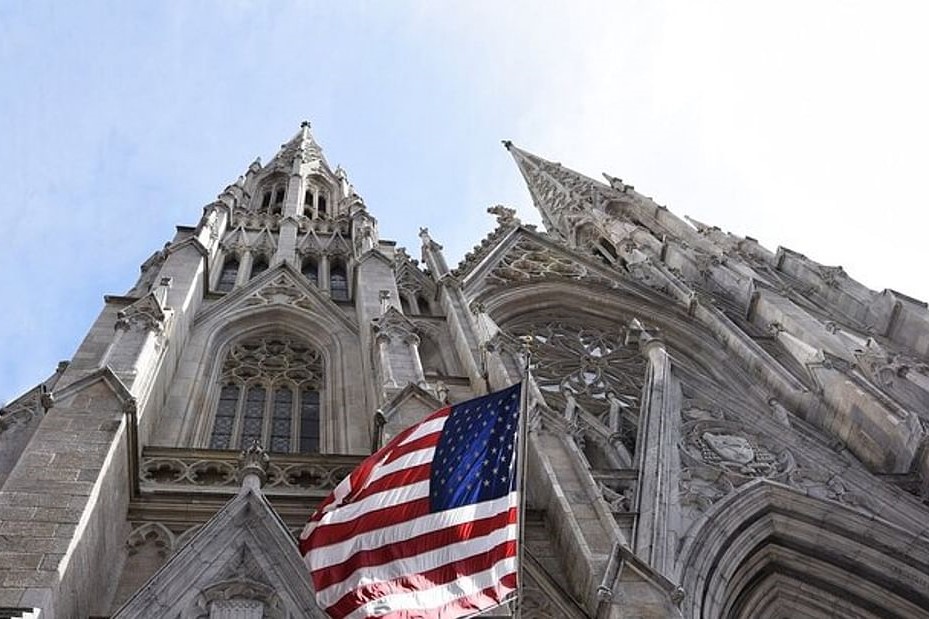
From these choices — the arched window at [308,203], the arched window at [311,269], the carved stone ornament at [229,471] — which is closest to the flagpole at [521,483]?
the carved stone ornament at [229,471]

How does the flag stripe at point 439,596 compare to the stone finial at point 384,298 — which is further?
the stone finial at point 384,298

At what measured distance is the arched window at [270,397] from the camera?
1487cm

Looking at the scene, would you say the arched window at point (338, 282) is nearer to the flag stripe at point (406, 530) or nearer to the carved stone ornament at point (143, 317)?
the carved stone ornament at point (143, 317)

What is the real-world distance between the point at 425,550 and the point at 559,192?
3338cm

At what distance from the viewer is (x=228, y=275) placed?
21312 millimetres

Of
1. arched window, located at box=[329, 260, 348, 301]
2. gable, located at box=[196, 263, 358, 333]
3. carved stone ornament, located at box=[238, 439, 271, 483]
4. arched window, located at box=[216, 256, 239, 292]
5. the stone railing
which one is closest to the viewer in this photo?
carved stone ornament, located at box=[238, 439, 271, 483]

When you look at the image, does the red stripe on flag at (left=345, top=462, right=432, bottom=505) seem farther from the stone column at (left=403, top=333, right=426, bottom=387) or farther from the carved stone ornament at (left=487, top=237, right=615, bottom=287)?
the carved stone ornament at (left=487, top=237, right=615, bottom=287)

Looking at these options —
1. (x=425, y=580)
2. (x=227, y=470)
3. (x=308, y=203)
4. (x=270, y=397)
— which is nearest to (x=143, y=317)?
(x=270, y=397)

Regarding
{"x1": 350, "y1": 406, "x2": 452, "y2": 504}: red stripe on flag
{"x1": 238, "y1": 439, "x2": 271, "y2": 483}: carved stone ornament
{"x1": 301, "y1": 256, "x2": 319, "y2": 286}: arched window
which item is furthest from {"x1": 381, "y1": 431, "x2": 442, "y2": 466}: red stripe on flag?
{"x1": 301, "y1": 256, "x2": 319, "y2": 286}: arched window

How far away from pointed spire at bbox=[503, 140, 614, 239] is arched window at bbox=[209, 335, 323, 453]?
19957 millimetres

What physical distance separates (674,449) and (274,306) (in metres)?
8.42

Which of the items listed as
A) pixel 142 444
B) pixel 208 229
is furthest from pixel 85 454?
pixel 208 229

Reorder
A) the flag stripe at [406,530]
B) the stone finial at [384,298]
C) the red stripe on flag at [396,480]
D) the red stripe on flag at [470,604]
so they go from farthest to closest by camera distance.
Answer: the stone finial at [384,298]
the red stripe on flag at [396,480]
the flag stripe at [406,530]
the red stripe on flag at [470,604]

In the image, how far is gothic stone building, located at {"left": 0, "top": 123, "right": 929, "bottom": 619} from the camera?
9.61 m
